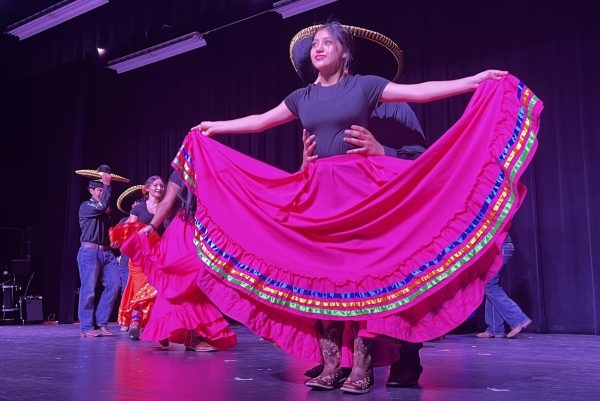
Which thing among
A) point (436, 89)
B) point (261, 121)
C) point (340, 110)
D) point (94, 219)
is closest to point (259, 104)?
point (94, 219)

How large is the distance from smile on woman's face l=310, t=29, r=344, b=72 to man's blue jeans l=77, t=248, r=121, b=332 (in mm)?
3973

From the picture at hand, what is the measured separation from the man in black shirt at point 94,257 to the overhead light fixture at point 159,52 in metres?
2.97

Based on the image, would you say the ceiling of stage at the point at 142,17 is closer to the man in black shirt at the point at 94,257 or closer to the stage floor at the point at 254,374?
the man in black shirt at the point at 94,257

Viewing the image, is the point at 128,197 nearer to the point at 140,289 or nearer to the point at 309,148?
the point at 140,289

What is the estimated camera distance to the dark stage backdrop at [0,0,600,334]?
5.50 metres

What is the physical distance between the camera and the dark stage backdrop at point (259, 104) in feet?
18.0

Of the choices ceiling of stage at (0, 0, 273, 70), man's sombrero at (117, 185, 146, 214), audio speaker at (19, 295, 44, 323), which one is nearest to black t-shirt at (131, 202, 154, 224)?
man's sombrero at (117, 185, 146, 214)

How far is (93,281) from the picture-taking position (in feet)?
18.3

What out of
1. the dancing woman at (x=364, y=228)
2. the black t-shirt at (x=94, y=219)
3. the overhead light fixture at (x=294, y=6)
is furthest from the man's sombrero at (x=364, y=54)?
the overhead light fixture at (x=294, y=6)

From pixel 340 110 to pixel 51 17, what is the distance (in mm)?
6061

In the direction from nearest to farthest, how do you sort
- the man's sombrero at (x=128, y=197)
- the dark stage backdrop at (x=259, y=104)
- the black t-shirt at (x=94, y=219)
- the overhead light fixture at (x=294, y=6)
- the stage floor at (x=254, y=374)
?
1. the stage floor at (x=254, y=374)
2. the dark stage backdrop at (x=259, y=104)
3. the black t-shirt at (x=94, y=219)
4. the man's sombrero at (x=128, y=197)
5. the overhead light fixture at (x=294, y=6)

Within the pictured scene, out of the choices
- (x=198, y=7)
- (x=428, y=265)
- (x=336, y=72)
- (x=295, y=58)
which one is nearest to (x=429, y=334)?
(x=428, y=265)

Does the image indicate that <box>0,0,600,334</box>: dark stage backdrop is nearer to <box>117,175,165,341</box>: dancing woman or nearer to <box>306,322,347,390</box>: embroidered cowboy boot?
<box>117,175,165,341</box>: dancing woman

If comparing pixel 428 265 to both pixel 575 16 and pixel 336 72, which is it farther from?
pixel 575 16
